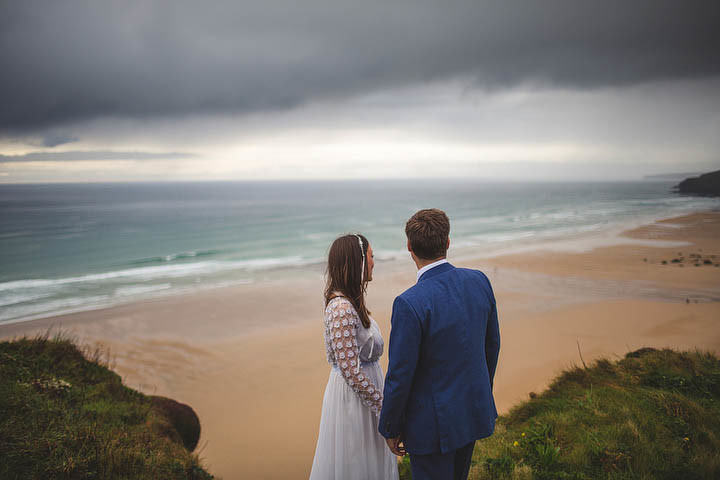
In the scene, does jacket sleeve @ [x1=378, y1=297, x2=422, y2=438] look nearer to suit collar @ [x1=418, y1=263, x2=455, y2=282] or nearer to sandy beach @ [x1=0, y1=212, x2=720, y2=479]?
suit collar @ [x1=418, y1=263, x2=455, y2=282]

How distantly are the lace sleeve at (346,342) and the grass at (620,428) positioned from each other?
6.01 feet

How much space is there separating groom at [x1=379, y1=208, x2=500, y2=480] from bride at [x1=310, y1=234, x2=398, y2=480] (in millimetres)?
452

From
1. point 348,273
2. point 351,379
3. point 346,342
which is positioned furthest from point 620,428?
point 348,273

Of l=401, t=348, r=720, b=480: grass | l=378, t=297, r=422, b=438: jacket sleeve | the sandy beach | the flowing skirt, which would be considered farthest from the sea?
l=378, t=297, r=422, b=438: jacket sleeve

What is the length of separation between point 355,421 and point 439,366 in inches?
39.2

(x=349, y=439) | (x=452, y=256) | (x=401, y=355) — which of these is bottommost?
(x=452, y=256)

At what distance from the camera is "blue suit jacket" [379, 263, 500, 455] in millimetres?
1992

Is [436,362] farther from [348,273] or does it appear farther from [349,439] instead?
[349,439]

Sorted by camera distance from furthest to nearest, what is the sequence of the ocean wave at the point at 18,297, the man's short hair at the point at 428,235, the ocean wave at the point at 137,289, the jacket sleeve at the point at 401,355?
the ocean wave at the point at 137,289 < the ocean wave at the point at 18,297 < the man's short hair at the point at 428,235 < the jacket sleeve at the point at 401,355

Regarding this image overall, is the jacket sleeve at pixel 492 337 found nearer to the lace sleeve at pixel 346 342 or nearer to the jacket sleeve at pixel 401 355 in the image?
the jacket sleeve at pixel 401 355

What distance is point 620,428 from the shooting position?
11.5 ft

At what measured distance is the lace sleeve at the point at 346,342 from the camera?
246cm

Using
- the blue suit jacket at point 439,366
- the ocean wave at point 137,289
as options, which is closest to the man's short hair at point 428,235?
the blue suit jacket at point 439,366

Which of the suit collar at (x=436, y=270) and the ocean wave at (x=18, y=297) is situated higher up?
the suit collar at (x=436, y=270)
